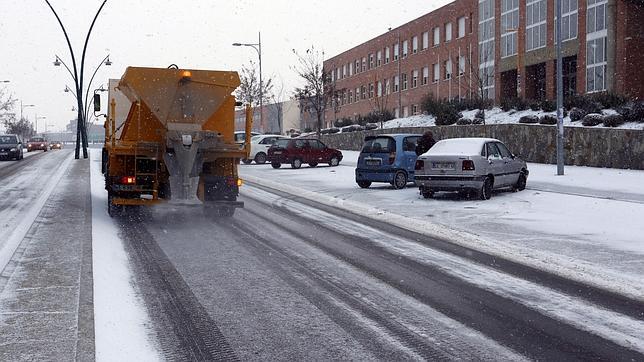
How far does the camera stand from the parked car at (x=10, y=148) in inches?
1537

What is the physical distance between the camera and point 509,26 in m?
43.6

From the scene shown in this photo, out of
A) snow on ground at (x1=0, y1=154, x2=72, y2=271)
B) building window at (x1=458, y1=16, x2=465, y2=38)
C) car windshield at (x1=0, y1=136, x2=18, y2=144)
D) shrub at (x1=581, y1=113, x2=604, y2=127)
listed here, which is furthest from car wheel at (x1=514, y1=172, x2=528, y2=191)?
building window at (x1=458, y1=16, x2=465, y2=38)

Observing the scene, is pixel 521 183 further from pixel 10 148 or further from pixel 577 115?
pixel 10 148

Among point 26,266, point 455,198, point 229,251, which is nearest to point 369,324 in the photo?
point 229,251

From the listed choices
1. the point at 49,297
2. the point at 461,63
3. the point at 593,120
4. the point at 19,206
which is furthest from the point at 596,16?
the point at 49,297

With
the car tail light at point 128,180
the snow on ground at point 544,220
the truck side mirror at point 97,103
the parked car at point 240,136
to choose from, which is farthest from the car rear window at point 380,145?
the car tail light at point 128,180

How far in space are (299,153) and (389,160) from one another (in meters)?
12.8

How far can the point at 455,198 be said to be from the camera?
16.3 m

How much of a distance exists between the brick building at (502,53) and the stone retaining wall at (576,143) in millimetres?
5792

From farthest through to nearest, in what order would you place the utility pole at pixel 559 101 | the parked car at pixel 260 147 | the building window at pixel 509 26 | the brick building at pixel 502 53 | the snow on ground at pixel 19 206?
the building window at pixel 509 26
the parked car at pixel 260 147
the brick building at pixel 502 53
the utility pole at pixel 559 101
the snow on ground at pixel 19 206

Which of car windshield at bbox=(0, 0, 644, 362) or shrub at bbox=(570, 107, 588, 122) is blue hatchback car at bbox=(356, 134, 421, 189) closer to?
car windshield at bbox=(0, 0, 644, 362)

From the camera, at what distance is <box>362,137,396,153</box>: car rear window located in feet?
61.9

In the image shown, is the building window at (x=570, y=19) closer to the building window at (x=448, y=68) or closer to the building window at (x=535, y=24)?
the building window at (x=535, y=24)

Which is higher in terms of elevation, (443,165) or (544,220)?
(443,165)
